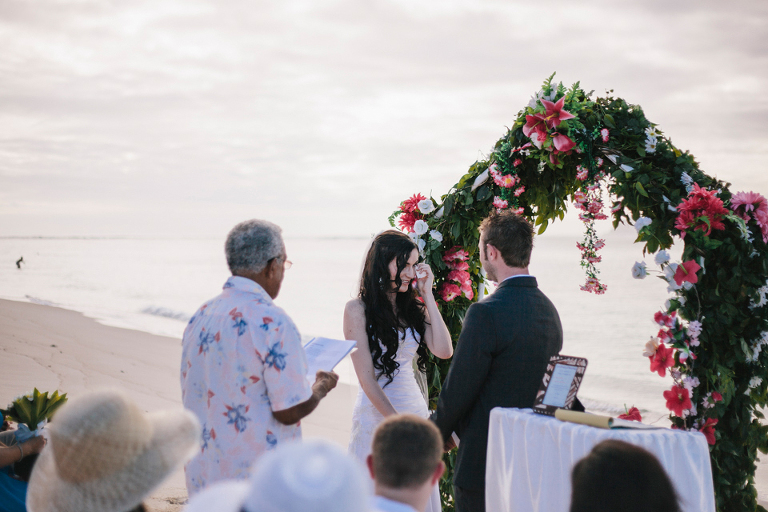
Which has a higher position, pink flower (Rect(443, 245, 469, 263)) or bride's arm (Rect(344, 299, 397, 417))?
pink flower (Rect(443, 245, 469, 263))

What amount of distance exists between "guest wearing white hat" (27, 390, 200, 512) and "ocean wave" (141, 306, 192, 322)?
1893 cm

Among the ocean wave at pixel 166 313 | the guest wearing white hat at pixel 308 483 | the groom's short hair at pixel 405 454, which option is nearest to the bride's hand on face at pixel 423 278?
the groom's short hair at pixel 405 454

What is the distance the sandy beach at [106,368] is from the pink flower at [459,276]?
305 cm

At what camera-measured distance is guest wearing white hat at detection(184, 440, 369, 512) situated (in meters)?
1.06

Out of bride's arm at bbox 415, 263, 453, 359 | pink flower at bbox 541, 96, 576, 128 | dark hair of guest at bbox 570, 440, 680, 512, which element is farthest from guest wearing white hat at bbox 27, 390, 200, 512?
pink flower at bbox 541, 96, 576, 128

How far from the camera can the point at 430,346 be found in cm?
383

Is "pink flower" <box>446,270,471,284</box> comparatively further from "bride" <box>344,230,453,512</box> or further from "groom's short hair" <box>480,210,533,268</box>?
"groom's short hair" <box>480,210,533,268</box>

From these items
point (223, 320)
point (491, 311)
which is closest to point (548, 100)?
point (491, 311)

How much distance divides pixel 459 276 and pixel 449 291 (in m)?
0.15

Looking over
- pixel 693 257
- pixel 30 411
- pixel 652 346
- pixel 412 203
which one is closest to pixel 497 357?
pixel 652 346

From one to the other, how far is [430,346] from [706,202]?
6.17 feet

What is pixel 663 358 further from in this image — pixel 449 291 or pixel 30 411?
pixel 30 411

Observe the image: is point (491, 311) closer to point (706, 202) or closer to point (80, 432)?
point (706, 202)

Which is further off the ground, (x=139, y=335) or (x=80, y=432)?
(x=80, y=432)
